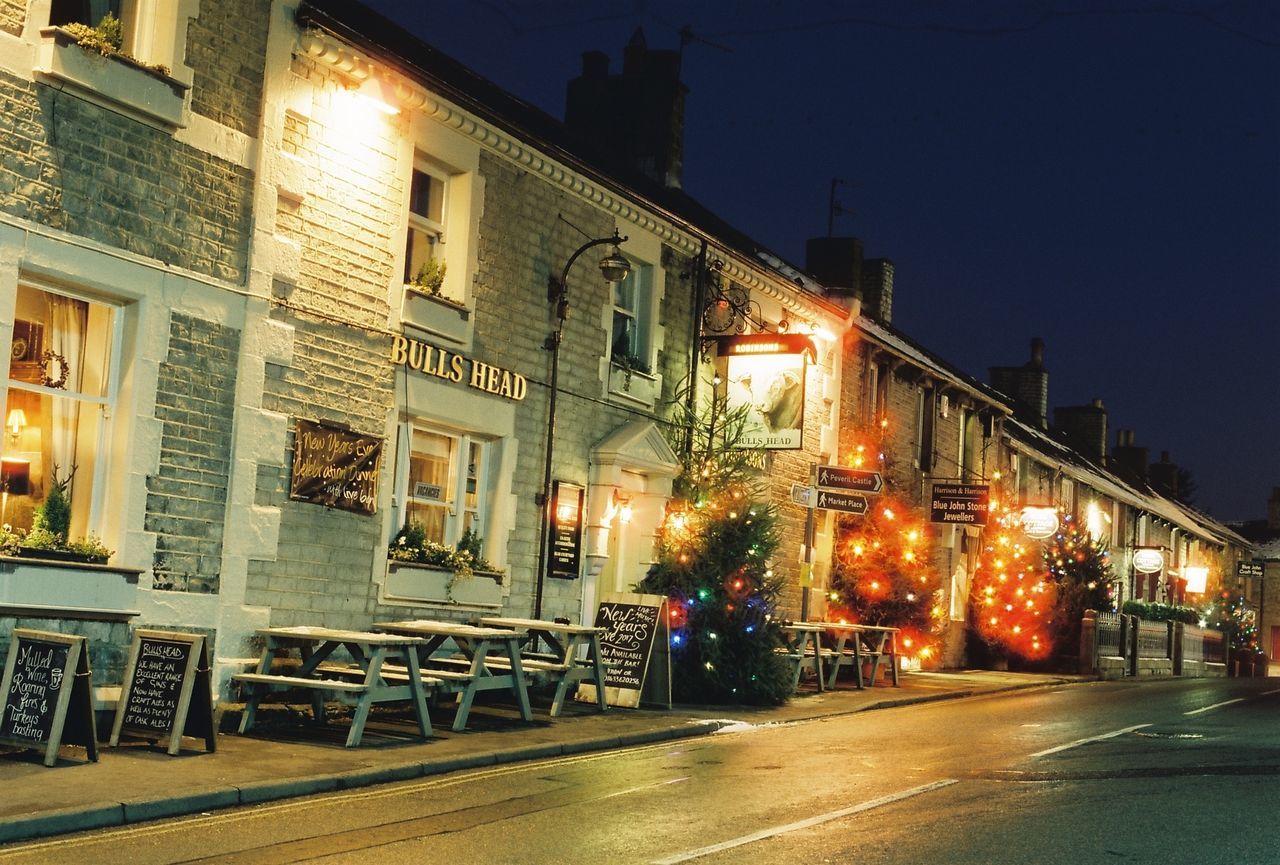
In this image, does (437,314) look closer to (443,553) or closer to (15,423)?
(443,553)

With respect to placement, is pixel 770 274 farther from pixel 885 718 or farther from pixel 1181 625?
pixel 1181 625

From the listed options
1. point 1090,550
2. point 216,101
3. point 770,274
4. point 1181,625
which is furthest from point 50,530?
point 1181,625

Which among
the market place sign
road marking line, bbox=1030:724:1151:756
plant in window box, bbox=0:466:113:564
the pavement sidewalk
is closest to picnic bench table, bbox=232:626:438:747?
the pavement sidewalk

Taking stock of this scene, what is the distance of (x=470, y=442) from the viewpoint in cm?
1612

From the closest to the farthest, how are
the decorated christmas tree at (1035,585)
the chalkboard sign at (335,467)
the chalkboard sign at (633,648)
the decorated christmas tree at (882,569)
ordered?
the chalkboard sign at (335,467) < the chalkboard sign at (633,648) < the decorated christmas tree at (882,569) < the decorated christmas tree at (1035,585)

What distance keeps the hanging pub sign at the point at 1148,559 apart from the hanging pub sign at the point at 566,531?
33.7 m

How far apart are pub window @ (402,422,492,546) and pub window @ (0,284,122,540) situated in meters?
3.80

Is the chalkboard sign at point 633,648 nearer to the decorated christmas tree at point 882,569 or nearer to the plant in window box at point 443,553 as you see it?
the plant in window box at point 443,553

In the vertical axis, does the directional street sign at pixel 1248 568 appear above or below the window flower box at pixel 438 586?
Answer: above

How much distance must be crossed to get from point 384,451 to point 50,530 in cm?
392

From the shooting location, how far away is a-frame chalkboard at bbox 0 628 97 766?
32.0ft

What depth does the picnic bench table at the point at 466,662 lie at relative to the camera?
43.6 ft

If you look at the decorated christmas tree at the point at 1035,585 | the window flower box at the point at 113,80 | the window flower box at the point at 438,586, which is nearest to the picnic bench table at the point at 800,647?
the window flower box at the point at 438,586

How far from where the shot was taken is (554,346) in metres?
17.1
